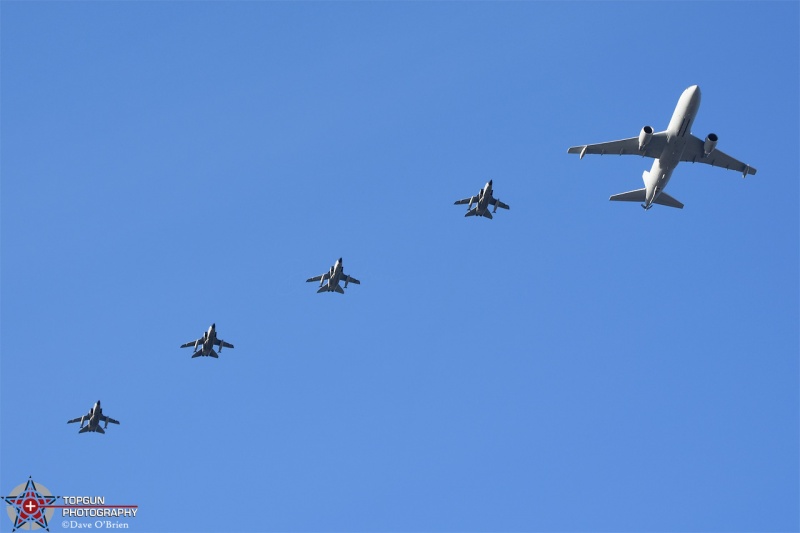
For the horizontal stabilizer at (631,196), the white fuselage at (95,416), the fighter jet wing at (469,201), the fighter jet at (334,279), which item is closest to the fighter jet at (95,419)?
the white fuselage at (95,416)

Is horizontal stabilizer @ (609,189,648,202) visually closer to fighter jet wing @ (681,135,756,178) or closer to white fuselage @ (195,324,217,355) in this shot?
fighter jet wing @ (681,135,756,178)

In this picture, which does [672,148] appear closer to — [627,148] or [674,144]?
[674,144]

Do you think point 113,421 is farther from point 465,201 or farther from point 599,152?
point 599,152

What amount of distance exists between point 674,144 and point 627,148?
3312mm

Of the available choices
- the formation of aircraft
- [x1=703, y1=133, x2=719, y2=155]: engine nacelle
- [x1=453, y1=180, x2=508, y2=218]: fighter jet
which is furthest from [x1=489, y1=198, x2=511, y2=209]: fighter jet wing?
[x1=703, y1=133, x2=719, y2=155]: engine nacelle

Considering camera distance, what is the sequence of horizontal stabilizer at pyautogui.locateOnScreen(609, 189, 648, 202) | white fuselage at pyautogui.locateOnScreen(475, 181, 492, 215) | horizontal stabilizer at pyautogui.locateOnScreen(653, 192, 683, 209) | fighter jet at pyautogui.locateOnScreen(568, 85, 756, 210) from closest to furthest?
1. fighter jet at pyautogui.locateOnScreen(568, 85, 756, 210)
2. horizontal stabilizer at pyautogui.locateOnScreen(609, 189, 648, 202)
3. horizontal stabilizer at pyautogui.locateOnScreen(653, 192, 683, 209)
4. white fuselage at pyautogui.locateOnScreen(475, 181, 492, 215)

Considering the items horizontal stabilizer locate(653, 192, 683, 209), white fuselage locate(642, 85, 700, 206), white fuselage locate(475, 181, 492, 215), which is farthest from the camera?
white fuselage locate(475, 181, 492, 215)

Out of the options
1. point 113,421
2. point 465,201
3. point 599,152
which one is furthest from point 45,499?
point 599,152

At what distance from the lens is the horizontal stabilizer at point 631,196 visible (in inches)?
3054

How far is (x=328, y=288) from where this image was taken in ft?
294

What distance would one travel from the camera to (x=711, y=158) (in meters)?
73.7

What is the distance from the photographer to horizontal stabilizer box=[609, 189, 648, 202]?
254ft

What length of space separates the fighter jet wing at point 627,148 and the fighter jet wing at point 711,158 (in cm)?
180

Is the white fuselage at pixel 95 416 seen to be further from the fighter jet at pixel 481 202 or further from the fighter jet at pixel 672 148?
the fighter jet at pixel 672 148
